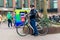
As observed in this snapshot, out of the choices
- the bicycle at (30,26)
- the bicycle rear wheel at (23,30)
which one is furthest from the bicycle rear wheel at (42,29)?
the bicycle rear wheel at (23,30)

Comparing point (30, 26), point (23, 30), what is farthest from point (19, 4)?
point (30, 26)

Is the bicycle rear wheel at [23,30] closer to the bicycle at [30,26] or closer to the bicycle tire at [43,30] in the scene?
the bicycle at [30,26]

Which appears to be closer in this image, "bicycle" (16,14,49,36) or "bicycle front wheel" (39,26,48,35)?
"bicycle" (16,14,49,36)

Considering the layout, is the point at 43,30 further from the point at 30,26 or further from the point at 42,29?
the point at 30,26

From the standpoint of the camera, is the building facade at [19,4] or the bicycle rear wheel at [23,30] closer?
the bicycle rear wheel at [23,30]

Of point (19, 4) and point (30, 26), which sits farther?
point (19, 4)

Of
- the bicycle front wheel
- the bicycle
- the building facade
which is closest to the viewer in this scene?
the bicycle

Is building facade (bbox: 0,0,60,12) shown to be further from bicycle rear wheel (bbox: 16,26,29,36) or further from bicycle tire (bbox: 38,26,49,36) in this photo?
bicycle rear wheel (bbox: 16,26,29,36)

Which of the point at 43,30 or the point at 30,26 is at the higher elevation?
the point at 30,26

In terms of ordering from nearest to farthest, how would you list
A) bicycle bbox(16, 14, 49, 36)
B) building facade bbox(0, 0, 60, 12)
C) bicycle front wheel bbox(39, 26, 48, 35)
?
bicycle bbox(16, 14, 49, 36), bicycle front wheel bbox(39, 26, 48, 35), building facade bbox(0, 0, 60, 12)

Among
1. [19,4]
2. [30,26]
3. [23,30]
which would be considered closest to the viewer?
[30,26]

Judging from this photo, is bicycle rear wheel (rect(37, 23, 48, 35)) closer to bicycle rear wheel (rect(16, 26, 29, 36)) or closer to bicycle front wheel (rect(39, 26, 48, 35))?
bicycle front wheel (rect(39, 26, 48, 35))

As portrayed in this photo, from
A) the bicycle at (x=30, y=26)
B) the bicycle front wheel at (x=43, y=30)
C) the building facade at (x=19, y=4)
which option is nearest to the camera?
the bicycle at (x=30, y=26)

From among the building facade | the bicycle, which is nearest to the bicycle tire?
the bicycle
